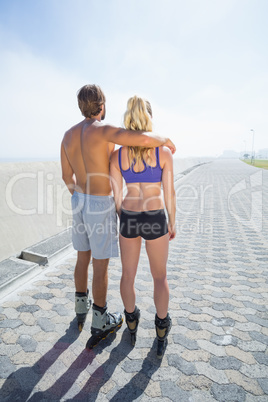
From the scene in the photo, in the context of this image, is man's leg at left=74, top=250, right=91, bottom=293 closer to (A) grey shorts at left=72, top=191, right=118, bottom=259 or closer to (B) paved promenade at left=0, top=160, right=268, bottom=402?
(A) grey shorts at left=72, top=191, right=118, bottom=259

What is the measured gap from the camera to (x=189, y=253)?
504 cm

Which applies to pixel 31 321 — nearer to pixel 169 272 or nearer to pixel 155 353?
pixel 155 353

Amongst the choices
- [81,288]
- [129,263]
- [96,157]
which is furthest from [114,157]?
[81,288]

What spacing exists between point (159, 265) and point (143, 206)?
22.2 inches

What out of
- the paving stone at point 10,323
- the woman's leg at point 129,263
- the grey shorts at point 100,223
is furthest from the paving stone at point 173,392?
the paving stone at point 10,323

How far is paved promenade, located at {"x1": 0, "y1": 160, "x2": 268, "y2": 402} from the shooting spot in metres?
2.01

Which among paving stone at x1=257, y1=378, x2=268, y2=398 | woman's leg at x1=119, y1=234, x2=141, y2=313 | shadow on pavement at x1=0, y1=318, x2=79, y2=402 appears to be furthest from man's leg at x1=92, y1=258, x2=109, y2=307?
paving stone at x1=257, y1=378, x2=268, y2=398

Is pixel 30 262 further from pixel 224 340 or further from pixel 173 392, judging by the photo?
pixel 224 340

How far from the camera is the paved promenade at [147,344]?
6.59 feet

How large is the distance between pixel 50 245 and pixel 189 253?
8.95ft

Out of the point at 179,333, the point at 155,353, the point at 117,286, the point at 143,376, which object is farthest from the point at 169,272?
the point at 143,376

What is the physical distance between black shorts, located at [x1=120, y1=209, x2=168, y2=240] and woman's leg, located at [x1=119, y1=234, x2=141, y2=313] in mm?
73

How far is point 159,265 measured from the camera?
2.29 metres

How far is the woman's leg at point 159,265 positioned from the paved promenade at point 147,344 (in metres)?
0.49
